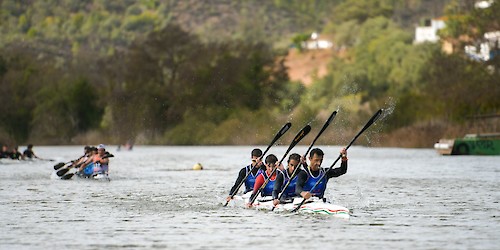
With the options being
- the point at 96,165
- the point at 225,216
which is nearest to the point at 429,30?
the point at 96,165

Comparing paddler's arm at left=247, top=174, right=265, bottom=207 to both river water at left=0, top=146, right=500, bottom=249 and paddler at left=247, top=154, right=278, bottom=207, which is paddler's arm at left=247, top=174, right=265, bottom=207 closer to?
Answer: paddler at left=247, top=154, right=278, bottom=207

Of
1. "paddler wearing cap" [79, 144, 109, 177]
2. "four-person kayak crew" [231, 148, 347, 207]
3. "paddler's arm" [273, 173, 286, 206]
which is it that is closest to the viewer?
"four-person kayak crew" [231, 148, 347, 207]

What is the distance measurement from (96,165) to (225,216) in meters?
17.3

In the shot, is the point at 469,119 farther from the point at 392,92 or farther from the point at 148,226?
the point at 148,226

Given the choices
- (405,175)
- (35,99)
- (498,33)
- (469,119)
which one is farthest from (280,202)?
(35,99)

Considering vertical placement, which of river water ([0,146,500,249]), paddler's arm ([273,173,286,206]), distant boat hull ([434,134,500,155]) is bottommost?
river water ([0,146,500,249])

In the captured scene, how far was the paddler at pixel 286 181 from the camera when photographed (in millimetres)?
31484

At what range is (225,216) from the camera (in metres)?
31.5

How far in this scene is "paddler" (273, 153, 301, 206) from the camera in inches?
1240

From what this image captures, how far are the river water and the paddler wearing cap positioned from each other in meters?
0.51

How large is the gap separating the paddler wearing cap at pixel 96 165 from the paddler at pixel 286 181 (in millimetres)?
15863

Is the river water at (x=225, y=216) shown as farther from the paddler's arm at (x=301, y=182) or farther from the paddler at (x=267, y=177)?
the paddler at (x=267, y=177)

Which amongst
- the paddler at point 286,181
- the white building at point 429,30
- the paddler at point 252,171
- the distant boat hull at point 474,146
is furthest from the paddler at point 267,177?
the white building at point 429,30

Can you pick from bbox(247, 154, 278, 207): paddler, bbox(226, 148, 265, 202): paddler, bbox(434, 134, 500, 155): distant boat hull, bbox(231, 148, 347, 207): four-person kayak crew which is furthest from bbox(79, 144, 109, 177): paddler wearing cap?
bbox(434, 134, 500, 155): distant boat hull
